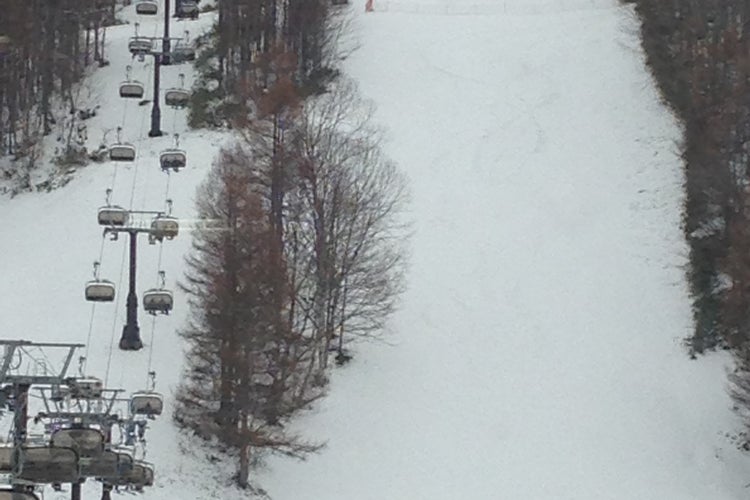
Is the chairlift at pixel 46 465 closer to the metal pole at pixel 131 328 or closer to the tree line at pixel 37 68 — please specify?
the metal pole at pixel 131 328

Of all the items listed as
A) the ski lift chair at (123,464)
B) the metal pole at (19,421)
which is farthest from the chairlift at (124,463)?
the metal pole at (19,421)

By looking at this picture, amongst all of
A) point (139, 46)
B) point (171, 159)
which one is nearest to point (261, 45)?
point (139, 46)

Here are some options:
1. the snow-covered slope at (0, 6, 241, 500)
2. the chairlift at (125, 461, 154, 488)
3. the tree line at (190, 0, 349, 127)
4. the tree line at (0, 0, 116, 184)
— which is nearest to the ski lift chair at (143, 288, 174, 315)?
the snow-covered slope at (0, 6, 241, 500)

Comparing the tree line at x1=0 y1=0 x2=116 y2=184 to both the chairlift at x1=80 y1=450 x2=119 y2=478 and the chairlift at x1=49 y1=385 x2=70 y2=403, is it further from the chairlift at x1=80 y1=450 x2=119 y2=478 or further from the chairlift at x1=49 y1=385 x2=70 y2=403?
the chairlift at x1=80 y1=450 x2=119 y2=478

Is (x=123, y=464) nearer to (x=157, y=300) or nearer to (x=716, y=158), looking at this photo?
(x=157, y=300)

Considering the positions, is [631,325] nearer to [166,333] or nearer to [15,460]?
[166,333]

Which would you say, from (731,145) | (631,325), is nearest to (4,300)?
(631,325)

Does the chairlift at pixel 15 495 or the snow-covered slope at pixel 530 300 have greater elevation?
the chairlift at pixel 15 495
